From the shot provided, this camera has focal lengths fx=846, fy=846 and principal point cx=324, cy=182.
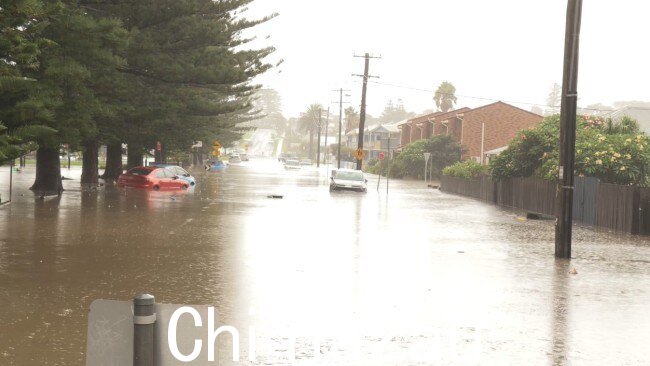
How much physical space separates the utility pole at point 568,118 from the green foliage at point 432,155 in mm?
58894

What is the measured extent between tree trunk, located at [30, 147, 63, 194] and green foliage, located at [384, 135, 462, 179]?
44.3 metres

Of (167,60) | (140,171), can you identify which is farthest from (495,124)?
(167,60)

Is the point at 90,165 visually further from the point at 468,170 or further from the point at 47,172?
the point at 468,170

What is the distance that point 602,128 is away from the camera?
3625 cm

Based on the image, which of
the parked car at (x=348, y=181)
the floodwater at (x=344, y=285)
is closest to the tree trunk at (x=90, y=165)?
the parked car at (x=348, y=181)

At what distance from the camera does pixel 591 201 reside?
87.2ft

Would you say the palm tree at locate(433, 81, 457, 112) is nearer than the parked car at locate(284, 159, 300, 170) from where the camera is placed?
No

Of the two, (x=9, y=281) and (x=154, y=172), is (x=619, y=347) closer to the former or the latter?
(x=9, y=281)

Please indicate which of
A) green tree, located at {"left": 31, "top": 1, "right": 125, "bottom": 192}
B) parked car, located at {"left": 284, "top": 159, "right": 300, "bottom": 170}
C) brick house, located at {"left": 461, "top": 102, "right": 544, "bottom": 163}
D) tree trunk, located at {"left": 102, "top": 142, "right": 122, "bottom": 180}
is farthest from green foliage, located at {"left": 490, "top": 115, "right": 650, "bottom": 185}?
parked car, located at {"left": 284, "top": 159, "right": 300, "bottom": 170}

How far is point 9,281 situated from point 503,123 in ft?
231

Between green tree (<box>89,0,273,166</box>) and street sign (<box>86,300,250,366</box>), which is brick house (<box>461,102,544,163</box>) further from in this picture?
street sign (<box>86,300,250,366</box>)

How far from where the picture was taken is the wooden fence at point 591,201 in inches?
909

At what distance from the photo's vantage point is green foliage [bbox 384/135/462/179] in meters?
77.3

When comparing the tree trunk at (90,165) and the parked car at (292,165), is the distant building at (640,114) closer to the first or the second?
the tree trunk at (90,165)
